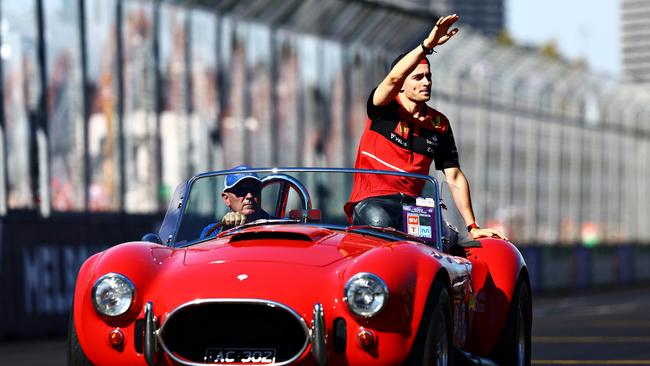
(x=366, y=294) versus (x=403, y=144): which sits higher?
(x=403, y=144)

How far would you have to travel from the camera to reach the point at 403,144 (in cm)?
903

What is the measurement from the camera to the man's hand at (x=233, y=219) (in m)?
8.50

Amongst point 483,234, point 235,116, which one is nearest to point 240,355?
point 483,234

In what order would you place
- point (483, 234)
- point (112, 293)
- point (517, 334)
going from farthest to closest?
point (483, 234) < point (517, 334) < point (112, 293)

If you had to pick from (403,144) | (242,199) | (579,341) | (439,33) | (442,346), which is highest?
(439,33)

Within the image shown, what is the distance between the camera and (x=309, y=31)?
29.5 m

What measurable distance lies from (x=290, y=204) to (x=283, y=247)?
1.16 meters

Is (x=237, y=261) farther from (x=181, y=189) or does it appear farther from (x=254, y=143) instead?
(x=254, y=143)

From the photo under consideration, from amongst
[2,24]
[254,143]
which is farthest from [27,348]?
[254,143]

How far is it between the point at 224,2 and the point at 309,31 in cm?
342

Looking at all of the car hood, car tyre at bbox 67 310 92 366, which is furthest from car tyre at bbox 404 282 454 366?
car tyre at bbox 67 310 92 366

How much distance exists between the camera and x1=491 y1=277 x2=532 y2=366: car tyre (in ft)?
29.3

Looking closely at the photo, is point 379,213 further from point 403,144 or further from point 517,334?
point 517,334

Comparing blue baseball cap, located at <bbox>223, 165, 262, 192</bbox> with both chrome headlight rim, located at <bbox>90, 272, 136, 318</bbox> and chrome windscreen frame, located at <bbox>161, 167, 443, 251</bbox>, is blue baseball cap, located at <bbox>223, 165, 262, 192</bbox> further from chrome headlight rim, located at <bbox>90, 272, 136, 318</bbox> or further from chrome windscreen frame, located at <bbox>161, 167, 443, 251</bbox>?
chrome headlight rim, located at <bbox>90, 272, 136, 318</bbox>
